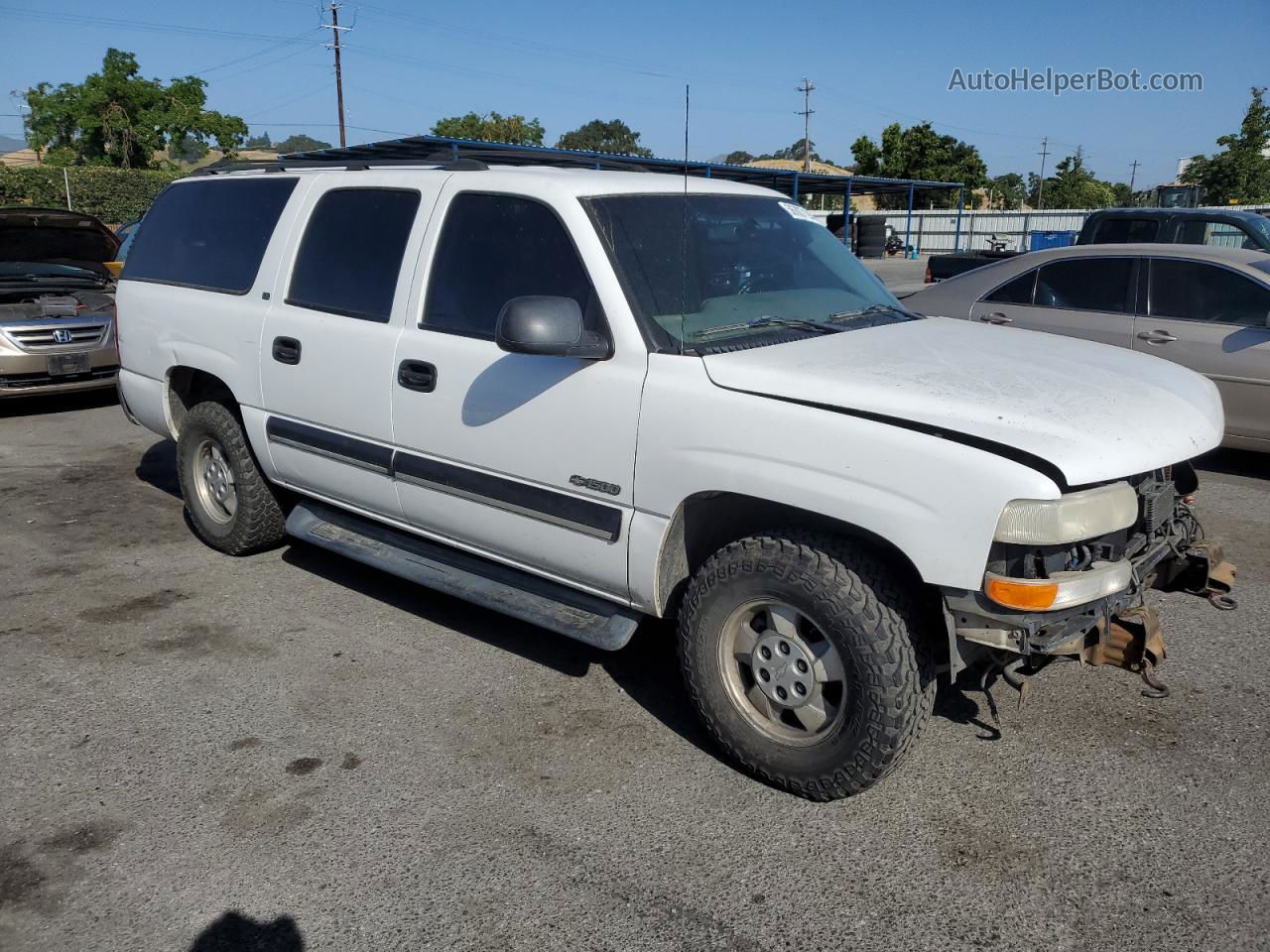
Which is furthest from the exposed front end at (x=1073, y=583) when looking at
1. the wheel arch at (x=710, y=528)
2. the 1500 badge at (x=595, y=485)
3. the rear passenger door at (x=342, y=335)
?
the rear passenger door at (x=342, y=335)

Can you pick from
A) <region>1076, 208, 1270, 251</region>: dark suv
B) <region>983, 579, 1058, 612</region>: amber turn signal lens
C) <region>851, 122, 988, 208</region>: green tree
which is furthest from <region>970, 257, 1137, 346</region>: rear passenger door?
<region>851, 122, 988, 208</region>: green tree

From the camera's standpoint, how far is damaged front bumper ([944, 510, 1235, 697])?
2.81m

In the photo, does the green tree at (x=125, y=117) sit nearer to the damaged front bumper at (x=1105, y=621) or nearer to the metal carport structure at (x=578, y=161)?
the metal carport structure at (x=578, y=161)

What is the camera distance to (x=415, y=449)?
13.5ft

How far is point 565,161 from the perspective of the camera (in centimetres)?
1330

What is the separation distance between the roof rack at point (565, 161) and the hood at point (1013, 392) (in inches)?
35.7

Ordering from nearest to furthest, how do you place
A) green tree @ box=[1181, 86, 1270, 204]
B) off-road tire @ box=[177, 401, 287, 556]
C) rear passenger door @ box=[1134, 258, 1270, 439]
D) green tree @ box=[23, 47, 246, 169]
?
off-road tire @ box=[177, 401, 287, 556] < rear passenger door @ box=[1134, 258, 1270, 439] < green tree @ box=[1181, 86, 1270, 204] < green tree @ box=[23, 47, 246, 169]

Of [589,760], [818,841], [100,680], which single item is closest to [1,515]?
[100,680]

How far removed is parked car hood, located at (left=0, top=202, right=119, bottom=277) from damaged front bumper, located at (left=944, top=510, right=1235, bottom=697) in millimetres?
10550

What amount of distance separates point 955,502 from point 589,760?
159 cm

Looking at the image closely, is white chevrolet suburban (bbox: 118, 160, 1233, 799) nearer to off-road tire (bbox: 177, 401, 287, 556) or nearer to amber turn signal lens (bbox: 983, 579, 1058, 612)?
amber turn signal lens (bbox: 983, 579, 1058, 612)

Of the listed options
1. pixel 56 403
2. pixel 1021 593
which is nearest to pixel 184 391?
pixel 1021 593

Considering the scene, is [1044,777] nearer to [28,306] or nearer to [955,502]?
[955,502]

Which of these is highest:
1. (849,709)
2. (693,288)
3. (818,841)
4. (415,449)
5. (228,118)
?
(228,118)
